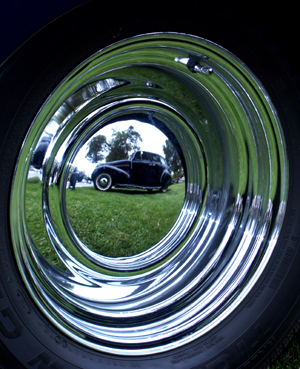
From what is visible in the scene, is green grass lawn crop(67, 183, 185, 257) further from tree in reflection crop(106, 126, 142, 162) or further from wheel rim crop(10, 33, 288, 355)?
tree in reflection crop(106, 126, 142, 162)

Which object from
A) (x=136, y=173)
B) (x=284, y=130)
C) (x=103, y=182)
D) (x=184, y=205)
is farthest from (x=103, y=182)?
(x=284, y=130)

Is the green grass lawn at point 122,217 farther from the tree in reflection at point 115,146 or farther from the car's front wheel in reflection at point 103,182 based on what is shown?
the tree in reflection at point 115,146

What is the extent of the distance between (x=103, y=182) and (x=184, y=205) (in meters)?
0.53

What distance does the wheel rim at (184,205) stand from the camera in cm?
102

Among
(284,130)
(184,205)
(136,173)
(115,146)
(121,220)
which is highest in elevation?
(284,130)

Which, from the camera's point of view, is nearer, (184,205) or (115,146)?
(115,146)

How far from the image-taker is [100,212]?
54.0 inches

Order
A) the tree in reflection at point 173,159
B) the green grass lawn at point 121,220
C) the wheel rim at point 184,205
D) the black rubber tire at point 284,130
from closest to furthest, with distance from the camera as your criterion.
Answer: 1. the black rubber tire at point 284,130
2. the wheel rim at point 184,205
3. the green grass lawn at point 121,220
4. the tree in reflection at point 173,159

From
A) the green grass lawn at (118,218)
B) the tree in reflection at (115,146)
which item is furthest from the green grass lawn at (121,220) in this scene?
the tree in reflection at (115,146)

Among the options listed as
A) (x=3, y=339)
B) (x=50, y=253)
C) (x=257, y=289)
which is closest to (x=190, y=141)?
(x=257, y=289)

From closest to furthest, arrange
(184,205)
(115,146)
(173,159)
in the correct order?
(115,146) → (173,159) → (184,205)

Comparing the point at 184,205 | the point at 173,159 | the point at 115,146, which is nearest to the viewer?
the point at 115,146

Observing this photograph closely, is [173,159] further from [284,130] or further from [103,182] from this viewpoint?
[284,130]

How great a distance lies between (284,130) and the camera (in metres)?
1.14
